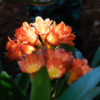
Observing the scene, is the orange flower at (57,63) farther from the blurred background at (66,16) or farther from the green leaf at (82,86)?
the blurred background at (66,16)

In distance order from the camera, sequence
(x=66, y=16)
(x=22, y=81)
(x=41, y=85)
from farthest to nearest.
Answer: (x=66, y=16)
(x=22, y=81)
(x=41, y=85)

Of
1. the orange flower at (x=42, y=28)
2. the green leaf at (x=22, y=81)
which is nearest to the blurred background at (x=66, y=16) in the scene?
the orange flower at (x=42, y=28)

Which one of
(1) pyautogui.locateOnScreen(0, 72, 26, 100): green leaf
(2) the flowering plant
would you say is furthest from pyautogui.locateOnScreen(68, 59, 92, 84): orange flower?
(1) pyautogui.locateOnScreen(0, 72, 26, 100): green leaf

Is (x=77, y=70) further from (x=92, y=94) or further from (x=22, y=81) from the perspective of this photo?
(x=22, y=81)

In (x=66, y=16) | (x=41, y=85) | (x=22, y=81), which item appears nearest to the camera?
(x=41, y=85)

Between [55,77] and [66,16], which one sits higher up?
[55,77]

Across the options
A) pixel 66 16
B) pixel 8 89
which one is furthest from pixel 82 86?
pixel 66 16
